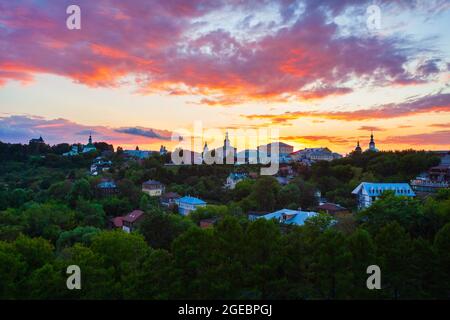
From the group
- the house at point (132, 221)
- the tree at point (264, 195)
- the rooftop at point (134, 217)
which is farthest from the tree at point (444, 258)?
the rooftop at point (134, 217)

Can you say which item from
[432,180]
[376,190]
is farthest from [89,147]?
[432,180]

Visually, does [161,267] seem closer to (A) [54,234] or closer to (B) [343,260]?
(B) [343,260]

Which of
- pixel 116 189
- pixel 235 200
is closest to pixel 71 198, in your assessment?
pixel 116 189

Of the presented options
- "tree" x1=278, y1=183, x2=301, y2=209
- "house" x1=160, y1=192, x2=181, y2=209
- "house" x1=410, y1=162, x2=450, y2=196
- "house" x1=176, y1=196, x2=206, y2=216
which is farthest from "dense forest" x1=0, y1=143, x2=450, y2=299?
"house" x1=160, y1=192, x2=181, y2=209

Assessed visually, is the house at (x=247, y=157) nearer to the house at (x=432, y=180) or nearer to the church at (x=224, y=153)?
the church at (x=224, y=153)

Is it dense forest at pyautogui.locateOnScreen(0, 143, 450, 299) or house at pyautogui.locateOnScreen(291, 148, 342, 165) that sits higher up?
house at pyautogui.locateOnScreen(291, 148, 342, 165)
